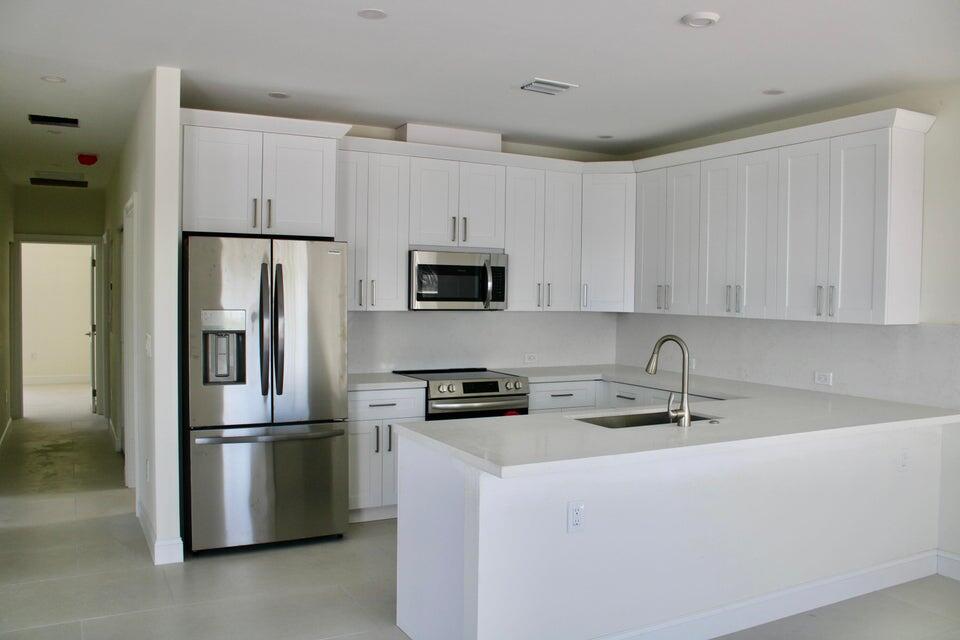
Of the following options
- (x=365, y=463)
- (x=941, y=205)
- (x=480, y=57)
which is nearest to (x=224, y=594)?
(x=365, y=463)

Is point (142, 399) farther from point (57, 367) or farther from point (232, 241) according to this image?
point (57, 367)

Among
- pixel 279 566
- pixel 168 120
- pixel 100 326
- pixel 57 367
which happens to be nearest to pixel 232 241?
pixel 168 120

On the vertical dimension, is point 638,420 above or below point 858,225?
below

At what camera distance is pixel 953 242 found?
405 centimetres

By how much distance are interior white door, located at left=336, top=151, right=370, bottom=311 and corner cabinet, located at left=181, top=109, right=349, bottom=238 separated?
35cm

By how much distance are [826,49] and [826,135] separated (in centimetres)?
85

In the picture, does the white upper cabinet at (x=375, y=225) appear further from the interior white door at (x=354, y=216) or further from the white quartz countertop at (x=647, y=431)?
the white quartz countertop at (x=647, y=431)

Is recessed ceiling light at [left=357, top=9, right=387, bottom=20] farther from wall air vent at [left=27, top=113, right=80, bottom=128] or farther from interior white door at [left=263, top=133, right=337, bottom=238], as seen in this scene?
wall air vent at [left=27, top=113, right=80, bottom=128]

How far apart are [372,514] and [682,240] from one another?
2754 millimetres

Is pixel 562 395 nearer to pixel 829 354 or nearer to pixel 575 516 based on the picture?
pixel 829 354

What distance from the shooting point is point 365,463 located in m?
4.82

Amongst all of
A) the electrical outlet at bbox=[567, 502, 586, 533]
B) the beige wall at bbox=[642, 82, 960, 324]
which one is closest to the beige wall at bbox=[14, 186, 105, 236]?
the electrical outlet at bbox=[567, 502, 586, 533]

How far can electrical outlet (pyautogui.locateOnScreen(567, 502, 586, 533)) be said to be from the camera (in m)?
2.89

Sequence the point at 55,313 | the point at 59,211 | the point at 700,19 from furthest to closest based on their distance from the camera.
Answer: the point at 55,313
the point at 59,211
the point at 700,19
